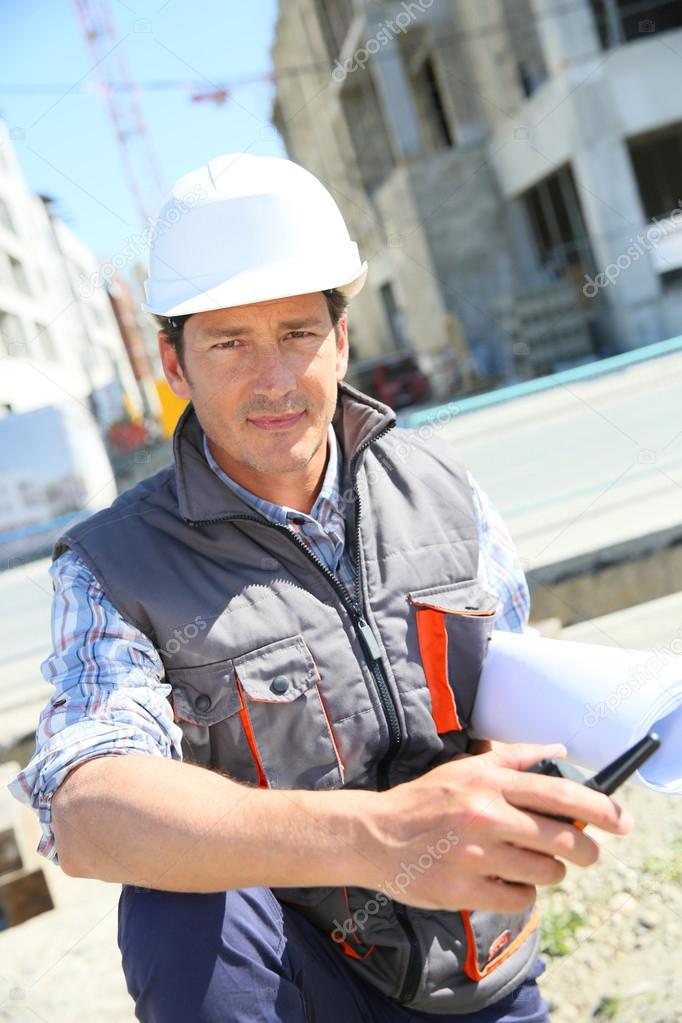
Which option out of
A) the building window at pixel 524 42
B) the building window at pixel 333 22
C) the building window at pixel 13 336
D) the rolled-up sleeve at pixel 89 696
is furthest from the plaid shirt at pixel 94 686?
the building window at pixel 13 336

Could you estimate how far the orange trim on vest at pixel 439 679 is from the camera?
1769mm

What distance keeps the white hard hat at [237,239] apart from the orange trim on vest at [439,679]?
0.68 meters

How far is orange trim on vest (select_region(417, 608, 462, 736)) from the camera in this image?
1769mm

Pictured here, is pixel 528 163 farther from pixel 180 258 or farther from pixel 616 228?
pixel 180 258

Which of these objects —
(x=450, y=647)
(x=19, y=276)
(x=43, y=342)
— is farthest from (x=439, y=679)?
(x=43, y=342)

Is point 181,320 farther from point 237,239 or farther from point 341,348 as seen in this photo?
point 341,348

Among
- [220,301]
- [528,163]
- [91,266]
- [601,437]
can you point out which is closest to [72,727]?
[220,301]

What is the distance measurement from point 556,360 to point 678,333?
219 centimetres

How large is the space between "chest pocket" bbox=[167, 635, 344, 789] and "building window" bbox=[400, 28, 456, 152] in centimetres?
2186

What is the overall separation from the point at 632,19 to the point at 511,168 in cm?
365

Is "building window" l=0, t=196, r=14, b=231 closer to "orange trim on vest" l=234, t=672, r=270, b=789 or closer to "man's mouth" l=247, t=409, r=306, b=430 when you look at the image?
"man's mouth" l=247, t=409, r=306, b=430

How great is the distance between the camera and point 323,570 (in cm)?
175

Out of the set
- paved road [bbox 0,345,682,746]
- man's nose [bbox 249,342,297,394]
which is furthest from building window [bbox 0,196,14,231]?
man's nose [bbox 249,342,297,394]

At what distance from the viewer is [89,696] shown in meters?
1.50
